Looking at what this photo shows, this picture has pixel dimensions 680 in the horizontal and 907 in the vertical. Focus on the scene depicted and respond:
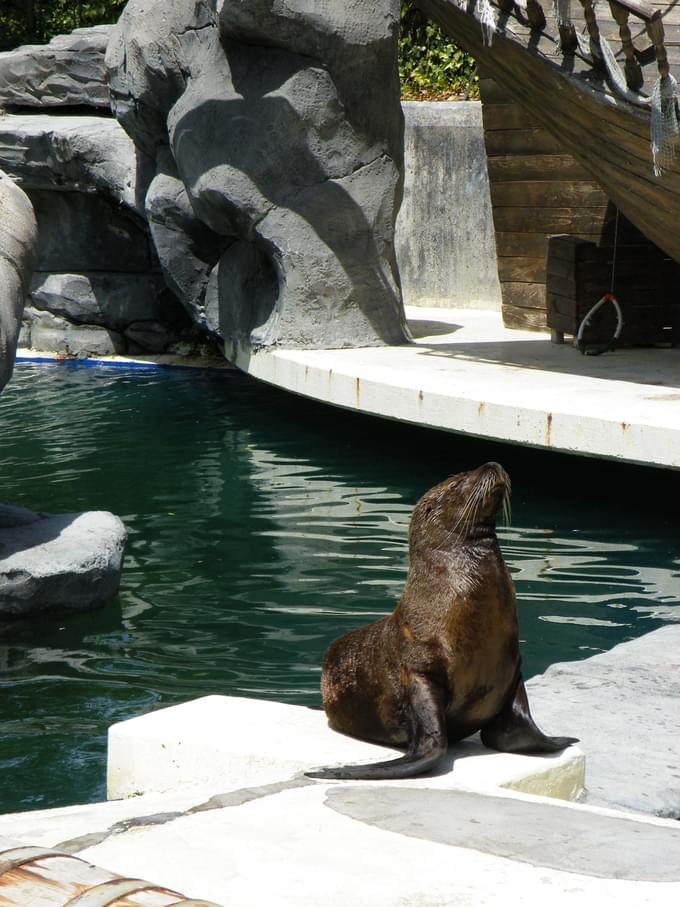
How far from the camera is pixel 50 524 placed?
685cm

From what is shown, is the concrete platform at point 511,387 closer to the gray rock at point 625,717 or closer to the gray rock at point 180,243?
the gray rock at point 180,243

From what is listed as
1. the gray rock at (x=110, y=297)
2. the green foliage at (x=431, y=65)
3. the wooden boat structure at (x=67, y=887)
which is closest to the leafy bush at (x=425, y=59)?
the green foliage at (x=431, y=65)

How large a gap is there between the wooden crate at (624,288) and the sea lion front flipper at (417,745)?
7.72 meters

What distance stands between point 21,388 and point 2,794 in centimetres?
868

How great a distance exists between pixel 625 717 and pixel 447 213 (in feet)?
36.1

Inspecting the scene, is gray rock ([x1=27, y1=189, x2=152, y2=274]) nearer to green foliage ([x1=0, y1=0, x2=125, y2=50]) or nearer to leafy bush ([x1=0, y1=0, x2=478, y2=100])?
leafy bush ([x1=0, y1=0, x2=478, y2=100])

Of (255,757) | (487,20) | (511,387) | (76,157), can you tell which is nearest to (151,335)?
(76,157)

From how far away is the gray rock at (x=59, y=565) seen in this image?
6.29m

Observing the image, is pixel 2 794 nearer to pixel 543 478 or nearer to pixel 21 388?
pixel 543 478

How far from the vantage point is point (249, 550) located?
24.6ft

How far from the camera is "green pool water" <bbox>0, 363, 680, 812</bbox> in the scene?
215 inches

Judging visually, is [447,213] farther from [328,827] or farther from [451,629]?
[328,827]

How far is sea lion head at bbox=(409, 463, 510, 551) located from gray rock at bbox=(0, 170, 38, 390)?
353cm

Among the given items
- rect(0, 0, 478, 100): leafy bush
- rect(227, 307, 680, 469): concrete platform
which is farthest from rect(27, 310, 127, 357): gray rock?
rect(0, 0, 478, 100): leafy bush
